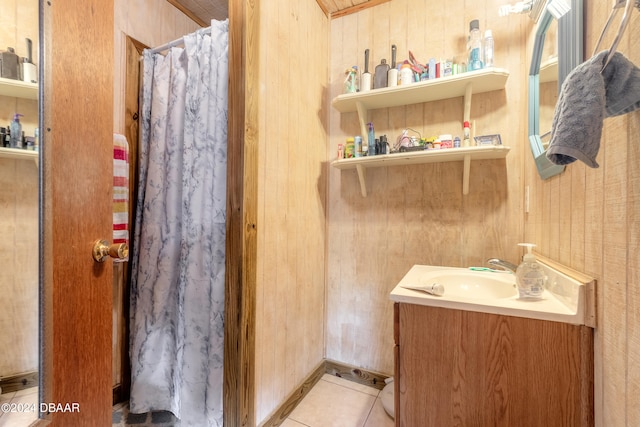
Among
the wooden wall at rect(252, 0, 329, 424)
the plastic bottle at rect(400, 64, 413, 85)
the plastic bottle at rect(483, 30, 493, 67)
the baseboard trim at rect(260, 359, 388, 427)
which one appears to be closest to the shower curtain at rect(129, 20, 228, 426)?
the wooden wall at rect(252, 0, 329, 424)

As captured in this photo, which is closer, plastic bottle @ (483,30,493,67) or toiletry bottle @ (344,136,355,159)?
plastic bottle @ (483,30,493,67)

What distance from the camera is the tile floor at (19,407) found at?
49cm

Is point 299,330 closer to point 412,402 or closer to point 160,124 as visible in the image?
point 412,402

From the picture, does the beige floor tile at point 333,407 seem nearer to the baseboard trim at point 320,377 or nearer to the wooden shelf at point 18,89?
the baseboard trim at point 320,377

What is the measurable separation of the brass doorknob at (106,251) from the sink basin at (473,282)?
3.50 ft

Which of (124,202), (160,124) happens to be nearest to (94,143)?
(124,202)

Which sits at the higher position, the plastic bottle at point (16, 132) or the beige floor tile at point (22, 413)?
the plastic bottle at point (16, 132)

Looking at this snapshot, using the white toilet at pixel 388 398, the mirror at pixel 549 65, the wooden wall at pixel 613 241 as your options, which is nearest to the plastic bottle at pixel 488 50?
the mirror at pixel 549 65

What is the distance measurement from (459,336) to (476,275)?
512 mm

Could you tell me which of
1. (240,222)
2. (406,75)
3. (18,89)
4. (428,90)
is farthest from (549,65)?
(18,89)

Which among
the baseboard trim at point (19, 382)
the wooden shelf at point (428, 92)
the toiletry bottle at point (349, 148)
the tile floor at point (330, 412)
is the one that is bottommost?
the tile floor at point (330, 412)

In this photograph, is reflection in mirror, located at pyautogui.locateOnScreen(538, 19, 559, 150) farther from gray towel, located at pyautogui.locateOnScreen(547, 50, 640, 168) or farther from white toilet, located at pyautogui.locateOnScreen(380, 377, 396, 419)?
white toilet, located at pyautogui.locateOnScreen(380, 377, 396, 419)

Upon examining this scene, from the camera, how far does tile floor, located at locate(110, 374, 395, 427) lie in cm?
137

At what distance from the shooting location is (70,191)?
605 mm
